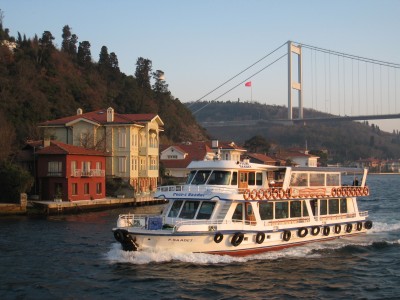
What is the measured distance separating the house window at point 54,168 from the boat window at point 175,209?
20.3 metres

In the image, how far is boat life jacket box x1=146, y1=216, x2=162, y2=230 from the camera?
1983 centimetres

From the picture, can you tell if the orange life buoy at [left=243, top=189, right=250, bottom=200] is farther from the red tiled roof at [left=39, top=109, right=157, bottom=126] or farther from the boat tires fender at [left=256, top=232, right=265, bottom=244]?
the red tiled roof at [left=39, top=109, right=157, bottom=126]

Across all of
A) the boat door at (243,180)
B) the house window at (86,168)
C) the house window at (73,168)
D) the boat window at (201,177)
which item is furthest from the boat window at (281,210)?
the house window at (86,168)

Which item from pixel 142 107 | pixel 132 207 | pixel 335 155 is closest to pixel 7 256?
pixel 132 207

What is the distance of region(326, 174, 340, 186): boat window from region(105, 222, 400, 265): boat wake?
102 inches

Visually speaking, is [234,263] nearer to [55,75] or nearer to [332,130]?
[55,75]

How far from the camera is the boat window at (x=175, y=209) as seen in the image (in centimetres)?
2105

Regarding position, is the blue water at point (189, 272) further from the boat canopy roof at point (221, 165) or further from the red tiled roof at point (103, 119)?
the red tiled roof at point (103, 119)

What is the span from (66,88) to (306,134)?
330 ft

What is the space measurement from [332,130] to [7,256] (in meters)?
159

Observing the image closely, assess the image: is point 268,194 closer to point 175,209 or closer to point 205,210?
point 205,210

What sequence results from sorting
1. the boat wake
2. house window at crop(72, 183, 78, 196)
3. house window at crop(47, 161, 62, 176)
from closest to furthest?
the boat wake
house window at crop(47, 161, 62, 176)
house window at crop(72, 183, 78, 196)

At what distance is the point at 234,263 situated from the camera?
19656mm

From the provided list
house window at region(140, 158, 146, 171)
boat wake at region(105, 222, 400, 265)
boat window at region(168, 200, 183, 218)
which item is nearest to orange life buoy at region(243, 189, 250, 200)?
boat wake at region(105, 222, 400, 265)
